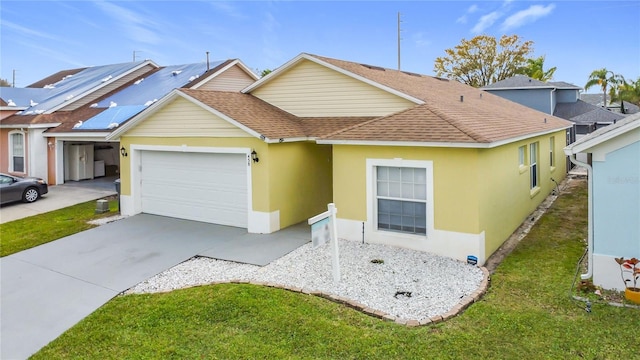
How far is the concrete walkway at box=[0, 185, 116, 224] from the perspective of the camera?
49.5 feet

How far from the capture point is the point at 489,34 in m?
48.8

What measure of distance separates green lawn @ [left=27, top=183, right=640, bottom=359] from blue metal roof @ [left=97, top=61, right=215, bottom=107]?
50.7 feet

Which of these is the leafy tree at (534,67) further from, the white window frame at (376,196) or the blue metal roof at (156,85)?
the white window frame at (376,196)

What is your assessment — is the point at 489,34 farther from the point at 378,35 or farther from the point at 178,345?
the point at 178,345

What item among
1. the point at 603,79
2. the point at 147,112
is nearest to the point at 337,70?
the point at 147,112

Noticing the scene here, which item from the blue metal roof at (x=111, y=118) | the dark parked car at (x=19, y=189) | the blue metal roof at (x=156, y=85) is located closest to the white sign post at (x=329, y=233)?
the dark parked car at (x=19, y=189)

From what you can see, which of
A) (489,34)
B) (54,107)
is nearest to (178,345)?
(54,107)

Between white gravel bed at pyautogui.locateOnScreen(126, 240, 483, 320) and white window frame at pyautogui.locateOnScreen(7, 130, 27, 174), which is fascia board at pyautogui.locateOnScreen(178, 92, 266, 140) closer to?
white gravel bed at pyautogui.locateOnScreen(126, 240, 483, 320)

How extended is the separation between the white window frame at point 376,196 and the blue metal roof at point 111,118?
44.2 feet

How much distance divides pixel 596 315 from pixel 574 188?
13546 mm

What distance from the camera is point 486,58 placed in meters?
49.7

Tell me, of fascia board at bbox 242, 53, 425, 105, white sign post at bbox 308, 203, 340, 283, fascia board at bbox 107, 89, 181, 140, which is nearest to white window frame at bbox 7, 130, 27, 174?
fascia board at bbox 107, 89, 181, 140

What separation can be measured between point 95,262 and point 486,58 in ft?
163

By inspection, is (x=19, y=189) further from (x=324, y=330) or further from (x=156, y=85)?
(x=324, y=330)
